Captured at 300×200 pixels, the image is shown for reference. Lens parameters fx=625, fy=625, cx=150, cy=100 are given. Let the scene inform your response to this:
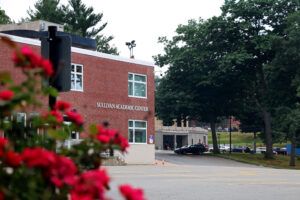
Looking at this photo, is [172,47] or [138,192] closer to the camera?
[138,192]

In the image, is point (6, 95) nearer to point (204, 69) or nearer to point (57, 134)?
point (57, 134)

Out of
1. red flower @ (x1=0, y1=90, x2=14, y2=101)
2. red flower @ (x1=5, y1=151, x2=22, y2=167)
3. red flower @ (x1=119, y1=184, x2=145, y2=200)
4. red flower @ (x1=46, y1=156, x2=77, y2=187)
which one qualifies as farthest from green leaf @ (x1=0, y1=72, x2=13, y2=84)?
red flower @ (x1=119, y1=184, x2=145, y2=200)

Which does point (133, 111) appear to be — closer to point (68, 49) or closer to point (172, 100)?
point (172, 100)

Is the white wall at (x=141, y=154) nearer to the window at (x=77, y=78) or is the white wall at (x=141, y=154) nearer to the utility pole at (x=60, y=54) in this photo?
the window at (x=77, y=78)

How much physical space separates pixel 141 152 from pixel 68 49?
4130cm

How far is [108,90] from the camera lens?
46.7 meters

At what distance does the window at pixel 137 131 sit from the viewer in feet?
158

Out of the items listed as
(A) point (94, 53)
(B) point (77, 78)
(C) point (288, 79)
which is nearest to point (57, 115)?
(B) point (77, 78)

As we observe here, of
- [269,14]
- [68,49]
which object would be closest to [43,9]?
[269,14]

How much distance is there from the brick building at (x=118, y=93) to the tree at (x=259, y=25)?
16.0m

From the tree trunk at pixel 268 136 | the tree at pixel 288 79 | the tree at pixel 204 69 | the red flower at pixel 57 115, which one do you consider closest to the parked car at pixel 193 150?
the tree at pixel 204 69

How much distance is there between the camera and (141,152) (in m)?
48.0

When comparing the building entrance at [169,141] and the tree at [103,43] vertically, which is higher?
the tree at [103,43]

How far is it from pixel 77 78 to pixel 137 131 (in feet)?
23.8
